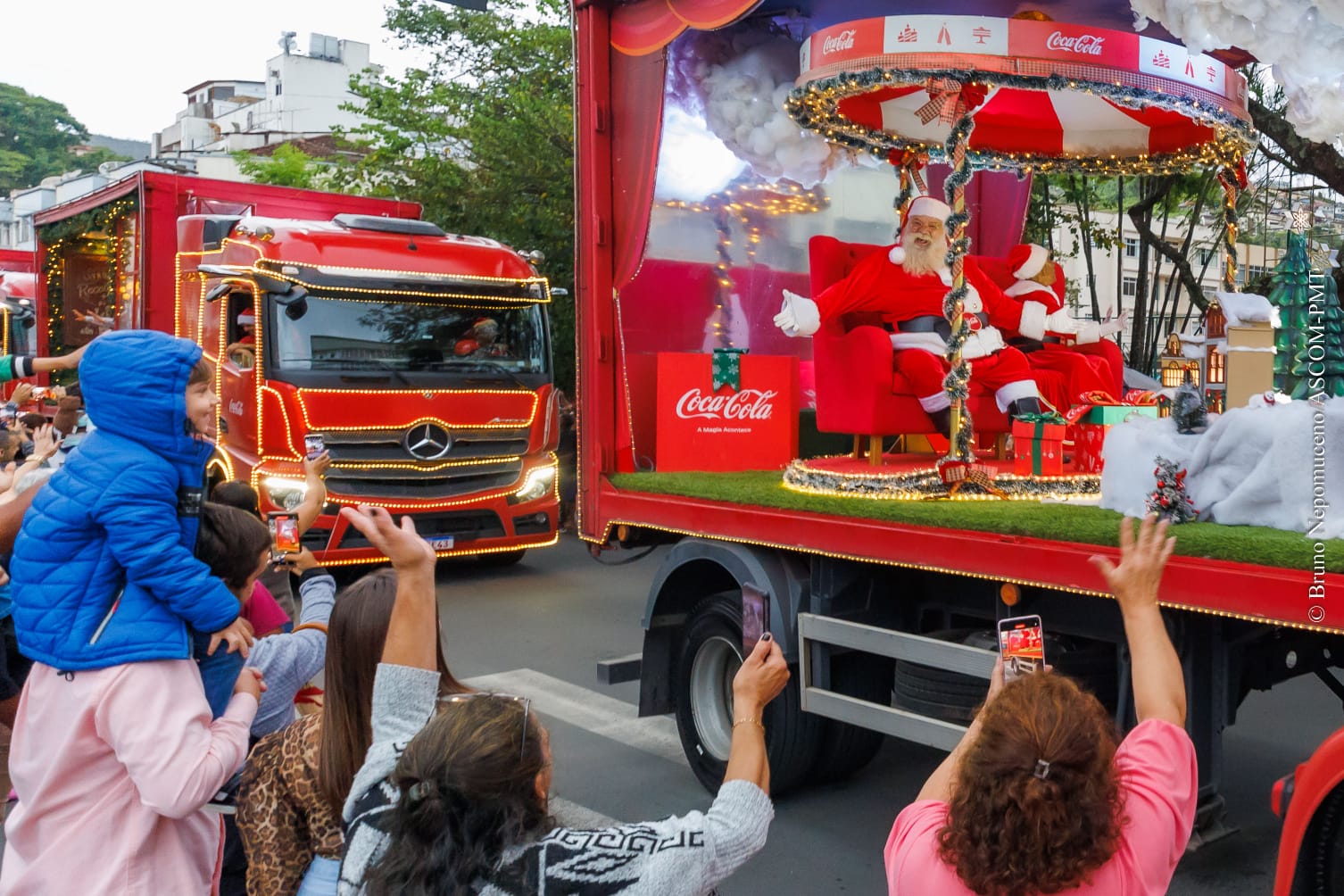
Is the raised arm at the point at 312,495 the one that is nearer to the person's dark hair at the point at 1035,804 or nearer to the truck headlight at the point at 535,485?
the person's dark hair at the point at 1035,804

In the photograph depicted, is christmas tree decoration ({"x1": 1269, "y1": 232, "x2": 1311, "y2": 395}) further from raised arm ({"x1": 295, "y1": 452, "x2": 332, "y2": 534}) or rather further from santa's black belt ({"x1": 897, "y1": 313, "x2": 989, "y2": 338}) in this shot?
raised arm ({"x1": 295, "y1": 452, "x2": 332, "y2": 534})

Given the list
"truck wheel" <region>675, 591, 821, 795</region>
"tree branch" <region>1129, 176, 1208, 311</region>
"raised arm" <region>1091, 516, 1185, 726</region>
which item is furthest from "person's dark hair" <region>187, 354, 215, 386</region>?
"tree branch" <region>1129, 176, 1208, 311</region>

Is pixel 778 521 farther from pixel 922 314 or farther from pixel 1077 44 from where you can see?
pixel 1077 44

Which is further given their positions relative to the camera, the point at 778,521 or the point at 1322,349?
the point at 778,521

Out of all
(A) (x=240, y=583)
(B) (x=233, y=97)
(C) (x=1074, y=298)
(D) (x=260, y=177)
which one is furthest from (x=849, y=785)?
(B) (x=233, y=97)

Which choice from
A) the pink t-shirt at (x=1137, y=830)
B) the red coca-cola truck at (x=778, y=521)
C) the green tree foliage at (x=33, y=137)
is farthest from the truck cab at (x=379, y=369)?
the green tree foliage at (x=33, y=137)

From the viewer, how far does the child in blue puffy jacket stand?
262 centimetres

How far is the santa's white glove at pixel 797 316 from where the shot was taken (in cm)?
580

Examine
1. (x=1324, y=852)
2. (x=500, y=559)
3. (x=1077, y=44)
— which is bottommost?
(x=500, y=559)

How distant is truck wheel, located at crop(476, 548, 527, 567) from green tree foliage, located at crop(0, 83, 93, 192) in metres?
52.0

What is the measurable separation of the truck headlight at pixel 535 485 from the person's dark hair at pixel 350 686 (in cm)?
818

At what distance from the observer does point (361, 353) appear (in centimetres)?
978

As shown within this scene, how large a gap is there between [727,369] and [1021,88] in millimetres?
2026

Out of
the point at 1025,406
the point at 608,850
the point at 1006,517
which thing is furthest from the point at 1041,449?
the point at 608,850
